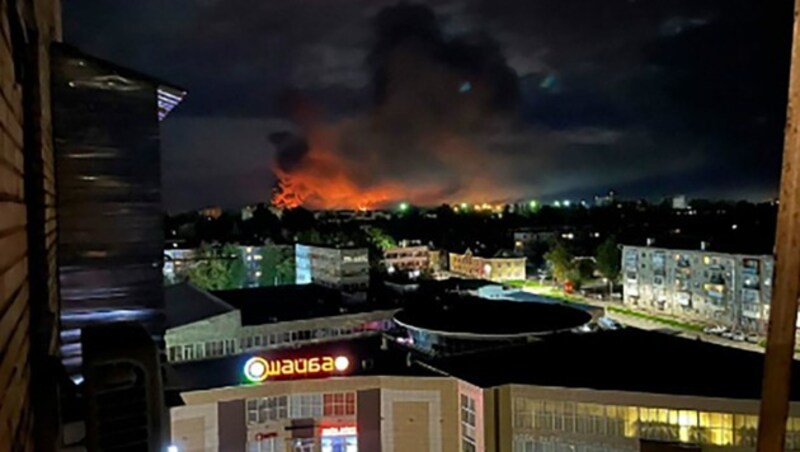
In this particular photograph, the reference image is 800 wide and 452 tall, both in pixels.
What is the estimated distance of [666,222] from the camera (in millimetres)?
67875

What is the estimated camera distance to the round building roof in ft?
65.2

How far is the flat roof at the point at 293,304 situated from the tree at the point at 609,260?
73.3 ft

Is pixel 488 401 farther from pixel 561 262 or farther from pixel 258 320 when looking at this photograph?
pixel 561 262

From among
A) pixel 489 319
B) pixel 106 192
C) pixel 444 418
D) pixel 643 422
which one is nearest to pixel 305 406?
pixel 444 418

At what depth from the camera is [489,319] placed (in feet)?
69.0

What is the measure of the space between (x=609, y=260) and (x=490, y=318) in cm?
2662

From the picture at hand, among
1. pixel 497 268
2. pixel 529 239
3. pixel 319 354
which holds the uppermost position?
pixel 529 239

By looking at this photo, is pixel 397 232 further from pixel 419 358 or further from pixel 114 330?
pixel 114 330

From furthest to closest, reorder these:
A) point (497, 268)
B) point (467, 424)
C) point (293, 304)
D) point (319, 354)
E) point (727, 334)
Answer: point (497, 268) → point (727, 334) → point (293, 304) → point (319, 354) → point (467, 424)

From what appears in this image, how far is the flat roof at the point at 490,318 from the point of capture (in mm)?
20000

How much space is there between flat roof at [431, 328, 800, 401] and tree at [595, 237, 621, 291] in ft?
95.4

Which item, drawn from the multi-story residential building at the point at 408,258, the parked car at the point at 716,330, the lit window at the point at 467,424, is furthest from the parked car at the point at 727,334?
the multi-story residential building at the point at 408,258

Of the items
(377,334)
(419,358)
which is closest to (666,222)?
(377,334)

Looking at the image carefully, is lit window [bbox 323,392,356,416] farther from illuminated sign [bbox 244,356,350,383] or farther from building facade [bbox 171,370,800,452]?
illuminated sign [bbox 244,356,350,383]
